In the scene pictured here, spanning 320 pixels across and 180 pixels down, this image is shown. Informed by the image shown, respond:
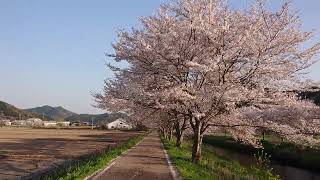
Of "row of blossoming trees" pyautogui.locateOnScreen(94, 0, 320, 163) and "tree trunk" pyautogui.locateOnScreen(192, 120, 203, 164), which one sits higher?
"row of blossoming trees" pyautogui.locateOnScreen(94, 0, 320, 163)

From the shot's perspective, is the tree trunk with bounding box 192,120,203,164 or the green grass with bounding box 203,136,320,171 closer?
the tree trunk with bounding box 192,120,203,164

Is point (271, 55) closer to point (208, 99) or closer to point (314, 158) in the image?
point (208, 99)

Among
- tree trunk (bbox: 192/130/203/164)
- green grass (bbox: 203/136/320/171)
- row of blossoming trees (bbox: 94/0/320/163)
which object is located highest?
row of blossoming trees (bbox: 94/0/320/163)

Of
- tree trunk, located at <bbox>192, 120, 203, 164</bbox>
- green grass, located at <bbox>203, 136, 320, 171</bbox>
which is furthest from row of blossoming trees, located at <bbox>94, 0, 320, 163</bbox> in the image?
green grass, located at <bbox>203, 136, 320, 171</bbox>

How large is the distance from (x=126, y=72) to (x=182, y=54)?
4209 millimetres

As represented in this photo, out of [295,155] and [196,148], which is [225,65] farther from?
[295,155]

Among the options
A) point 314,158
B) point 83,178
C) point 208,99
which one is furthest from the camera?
point 314,158

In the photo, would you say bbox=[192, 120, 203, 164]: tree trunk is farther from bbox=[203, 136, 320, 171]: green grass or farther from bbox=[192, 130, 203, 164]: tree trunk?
bbox=[203, 136, 320, 171]: green grass

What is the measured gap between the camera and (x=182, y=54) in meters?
22.2

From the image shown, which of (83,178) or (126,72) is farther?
(126,72)

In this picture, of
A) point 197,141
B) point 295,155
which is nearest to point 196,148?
point 197,141

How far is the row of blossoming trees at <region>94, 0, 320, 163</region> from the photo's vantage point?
2081 cm

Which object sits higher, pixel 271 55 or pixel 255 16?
pixel 255 16

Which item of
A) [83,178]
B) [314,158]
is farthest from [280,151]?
[83,178]
